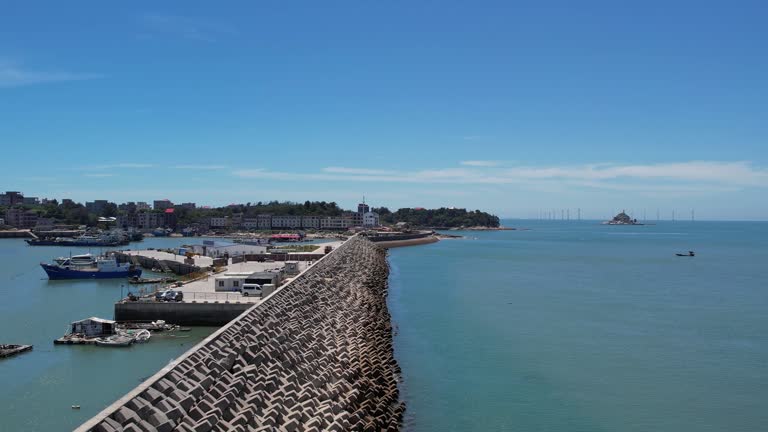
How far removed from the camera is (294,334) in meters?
16.4

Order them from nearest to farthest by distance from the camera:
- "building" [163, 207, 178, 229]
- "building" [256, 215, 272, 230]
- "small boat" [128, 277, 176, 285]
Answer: "small boat" [128, 277, 176, 285]
"building" [163, 207, 178, 229]
"building" [256, 215, 272, 230]

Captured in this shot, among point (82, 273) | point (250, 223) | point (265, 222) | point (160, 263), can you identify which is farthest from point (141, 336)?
point (250, 223)

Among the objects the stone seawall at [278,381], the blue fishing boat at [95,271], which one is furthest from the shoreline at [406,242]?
the stone seawall at [278,381]

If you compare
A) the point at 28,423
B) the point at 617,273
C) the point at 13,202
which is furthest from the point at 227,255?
the point at 13,202

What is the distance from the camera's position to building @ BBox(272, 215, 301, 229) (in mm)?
142125

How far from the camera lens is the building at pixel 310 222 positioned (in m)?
142

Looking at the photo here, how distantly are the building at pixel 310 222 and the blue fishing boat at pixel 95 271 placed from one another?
319ft

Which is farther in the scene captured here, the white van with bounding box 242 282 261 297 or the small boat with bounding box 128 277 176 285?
the small boat with bounding box 128 277 176 285

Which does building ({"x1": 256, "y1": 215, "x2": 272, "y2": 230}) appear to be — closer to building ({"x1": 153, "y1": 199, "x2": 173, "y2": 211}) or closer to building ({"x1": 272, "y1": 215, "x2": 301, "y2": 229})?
building ({"x1": 272, "y1": 215, "x2": 301, "y2": 229})

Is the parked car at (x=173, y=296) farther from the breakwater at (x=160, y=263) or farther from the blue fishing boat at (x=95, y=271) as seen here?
the blue fishing boat at (x=95, y=271)

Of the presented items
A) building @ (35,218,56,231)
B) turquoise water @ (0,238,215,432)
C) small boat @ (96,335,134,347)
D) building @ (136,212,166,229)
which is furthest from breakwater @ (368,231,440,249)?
building @ (35,218,56,231)

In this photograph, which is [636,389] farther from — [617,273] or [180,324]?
[617,273]

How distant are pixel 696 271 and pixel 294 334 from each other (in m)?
47.4

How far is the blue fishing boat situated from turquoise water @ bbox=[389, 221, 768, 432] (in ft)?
63.3
